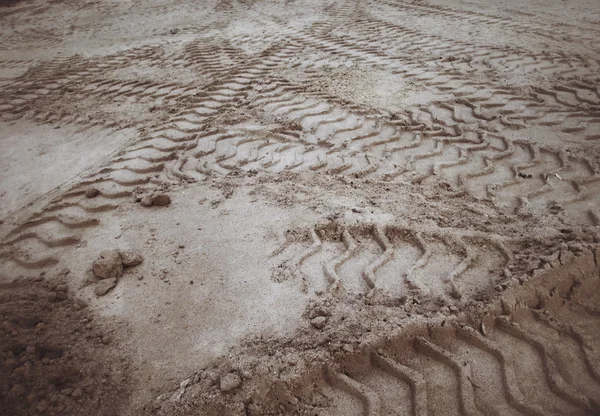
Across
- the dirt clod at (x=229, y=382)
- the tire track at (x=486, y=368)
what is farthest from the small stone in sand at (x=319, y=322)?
the dirt clod at (x=229, y=382)

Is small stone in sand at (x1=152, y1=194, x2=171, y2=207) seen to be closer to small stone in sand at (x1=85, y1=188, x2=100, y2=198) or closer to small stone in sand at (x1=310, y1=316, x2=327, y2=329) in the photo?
small stone in sand at (x1=85, y1=188, x2=100, y2=198)

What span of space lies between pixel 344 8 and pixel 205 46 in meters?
4.05

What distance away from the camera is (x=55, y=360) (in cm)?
173

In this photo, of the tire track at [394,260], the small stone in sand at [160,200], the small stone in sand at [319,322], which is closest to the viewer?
the small stone in sand at [319,322]

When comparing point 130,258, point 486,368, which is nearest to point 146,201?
point 130,258

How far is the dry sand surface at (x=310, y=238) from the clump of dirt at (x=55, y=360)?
10 millimetres

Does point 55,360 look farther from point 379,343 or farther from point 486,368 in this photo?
point 486,368

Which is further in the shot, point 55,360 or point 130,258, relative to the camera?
point 130,258

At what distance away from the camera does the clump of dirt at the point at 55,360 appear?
157 centimetres

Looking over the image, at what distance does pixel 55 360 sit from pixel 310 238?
159cm

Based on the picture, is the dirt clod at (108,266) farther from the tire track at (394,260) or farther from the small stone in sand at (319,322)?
the small stone in sand at (319,322)

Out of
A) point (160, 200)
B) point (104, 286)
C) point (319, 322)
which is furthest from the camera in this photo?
point (160, 200)

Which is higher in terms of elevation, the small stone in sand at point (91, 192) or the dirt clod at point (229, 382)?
the small stone in sand at point (91, 192)

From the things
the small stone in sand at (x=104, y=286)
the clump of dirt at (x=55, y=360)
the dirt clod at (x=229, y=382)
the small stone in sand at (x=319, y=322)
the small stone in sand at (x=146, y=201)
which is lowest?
the clump of dirt at (x=55, y=360)
